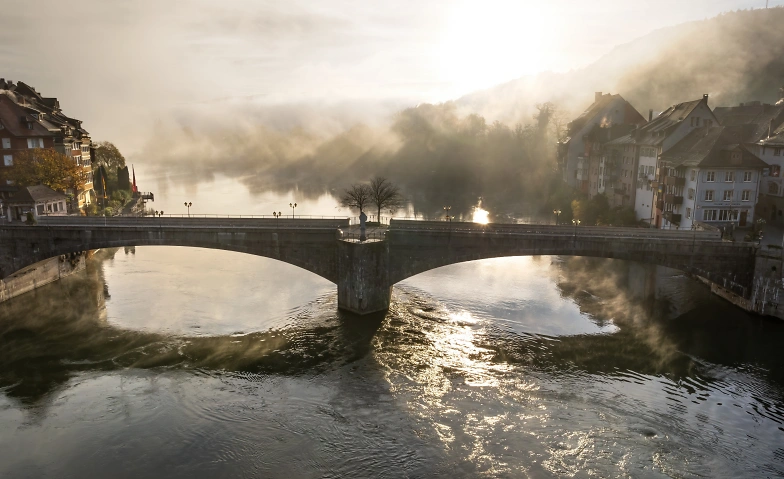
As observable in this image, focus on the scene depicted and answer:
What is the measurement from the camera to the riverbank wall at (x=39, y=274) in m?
59.2

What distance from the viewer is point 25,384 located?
42.2m

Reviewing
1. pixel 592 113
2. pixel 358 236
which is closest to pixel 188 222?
pixel 358 236

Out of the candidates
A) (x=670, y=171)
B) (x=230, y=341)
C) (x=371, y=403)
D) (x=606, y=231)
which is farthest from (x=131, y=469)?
(x=670, y=171)

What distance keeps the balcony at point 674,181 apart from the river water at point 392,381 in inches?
437

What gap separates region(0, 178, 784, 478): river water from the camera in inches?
1312

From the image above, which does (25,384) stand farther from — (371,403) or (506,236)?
(506,236)

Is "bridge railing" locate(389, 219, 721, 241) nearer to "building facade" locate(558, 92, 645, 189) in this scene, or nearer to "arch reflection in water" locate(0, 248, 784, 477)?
"arch reflection in water" locate(0, 248, 784, 477)

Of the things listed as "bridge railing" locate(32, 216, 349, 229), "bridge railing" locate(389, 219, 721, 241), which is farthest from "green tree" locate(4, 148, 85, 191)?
"bridge railing" locate(389, 219, 721, 241)

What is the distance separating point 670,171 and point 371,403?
51.1 m

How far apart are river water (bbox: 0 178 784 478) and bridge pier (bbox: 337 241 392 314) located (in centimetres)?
173

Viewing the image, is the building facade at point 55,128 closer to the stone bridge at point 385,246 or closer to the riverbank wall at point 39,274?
the riverbank wall at point 39,274

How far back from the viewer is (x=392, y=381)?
41.9m

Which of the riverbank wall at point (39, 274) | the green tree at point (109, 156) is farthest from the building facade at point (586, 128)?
the green tree at point (109, 156)

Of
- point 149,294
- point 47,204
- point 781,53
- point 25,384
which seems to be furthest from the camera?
point 781,53
